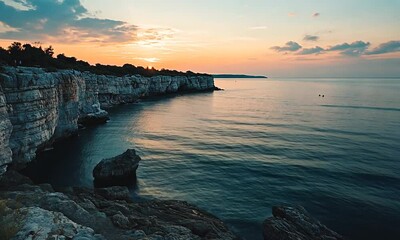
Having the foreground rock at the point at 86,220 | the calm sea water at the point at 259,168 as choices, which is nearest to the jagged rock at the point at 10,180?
the foreground rock at the point at 86,220

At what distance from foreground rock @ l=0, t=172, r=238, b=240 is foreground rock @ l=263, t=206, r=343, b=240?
312 cm

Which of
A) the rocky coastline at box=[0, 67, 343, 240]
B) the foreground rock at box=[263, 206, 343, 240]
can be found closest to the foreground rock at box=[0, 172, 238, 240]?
the rocky coastline at box=[0, 67, 343, 240]

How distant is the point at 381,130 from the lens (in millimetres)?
58156

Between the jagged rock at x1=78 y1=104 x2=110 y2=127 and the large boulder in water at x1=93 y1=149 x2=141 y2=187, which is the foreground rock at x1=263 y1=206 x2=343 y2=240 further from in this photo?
the jagged rock at x1=78 y1=104 x2=110 y2=127

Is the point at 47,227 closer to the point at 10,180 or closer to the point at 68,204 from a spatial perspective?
the point at 68,204

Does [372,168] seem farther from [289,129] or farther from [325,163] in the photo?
[289,129]

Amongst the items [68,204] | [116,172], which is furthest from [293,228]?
[116,172]

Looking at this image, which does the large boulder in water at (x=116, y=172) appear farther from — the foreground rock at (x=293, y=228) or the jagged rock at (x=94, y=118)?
the jagged rock at (x=94, y=118)

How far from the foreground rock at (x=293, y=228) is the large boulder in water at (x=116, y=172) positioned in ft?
59.1

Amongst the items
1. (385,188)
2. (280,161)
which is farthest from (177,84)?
(385,188)

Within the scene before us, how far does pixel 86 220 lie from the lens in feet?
50.2

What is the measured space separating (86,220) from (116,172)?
1734 cm

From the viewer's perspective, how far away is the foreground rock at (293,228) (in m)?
18.5

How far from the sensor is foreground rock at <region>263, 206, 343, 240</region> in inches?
728
